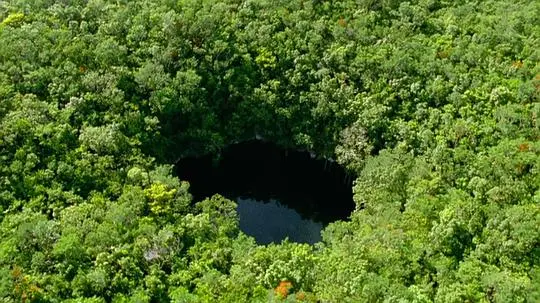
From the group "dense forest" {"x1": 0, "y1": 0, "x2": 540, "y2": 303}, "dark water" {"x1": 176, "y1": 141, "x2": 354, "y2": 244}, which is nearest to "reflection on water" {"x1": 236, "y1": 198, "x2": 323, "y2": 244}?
"dark water" {"x1": 176, "y1": 141, "x2": 354, "y2": 244}

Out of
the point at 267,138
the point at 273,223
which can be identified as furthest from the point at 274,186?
the point at 273,223

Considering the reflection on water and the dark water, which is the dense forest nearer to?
the dark water

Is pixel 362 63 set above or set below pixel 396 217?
above

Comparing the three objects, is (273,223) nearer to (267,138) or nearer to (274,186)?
(274,186)

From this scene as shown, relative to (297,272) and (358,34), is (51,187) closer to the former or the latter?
(297,272)

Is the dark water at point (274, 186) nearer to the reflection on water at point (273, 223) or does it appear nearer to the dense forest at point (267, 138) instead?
→ the reflection on water at point (273, 223)

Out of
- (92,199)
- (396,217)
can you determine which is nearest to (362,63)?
(396,217)
